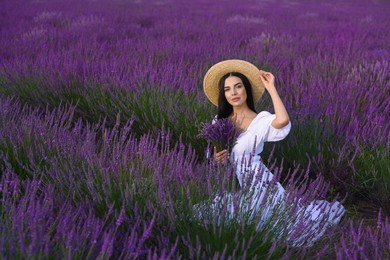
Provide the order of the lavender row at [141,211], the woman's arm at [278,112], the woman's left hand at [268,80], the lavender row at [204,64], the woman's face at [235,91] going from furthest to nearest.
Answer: the lavender row at [204,64]
the woman's face at [235,91]
the woman's left hand at [268,80]
the woman's arm at [278,112]
the lavender row at [141,211]

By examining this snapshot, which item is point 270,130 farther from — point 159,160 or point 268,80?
point 159,160

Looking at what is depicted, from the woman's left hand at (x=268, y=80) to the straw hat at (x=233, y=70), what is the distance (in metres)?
0.08

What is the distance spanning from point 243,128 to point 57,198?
3.75 feet

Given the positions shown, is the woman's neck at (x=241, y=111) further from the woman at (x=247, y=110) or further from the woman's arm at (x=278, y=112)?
the woman's arm at (x=278, y=112)

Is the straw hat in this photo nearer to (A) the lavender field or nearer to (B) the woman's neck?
(B) the woman's neck

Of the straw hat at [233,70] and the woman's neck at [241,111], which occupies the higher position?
the straw hat at [233,70]

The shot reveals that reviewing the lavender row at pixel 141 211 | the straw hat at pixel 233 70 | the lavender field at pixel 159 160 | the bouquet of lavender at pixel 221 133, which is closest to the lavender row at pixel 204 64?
the lavender field at pixel 159 160

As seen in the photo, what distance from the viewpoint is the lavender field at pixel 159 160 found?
128cm

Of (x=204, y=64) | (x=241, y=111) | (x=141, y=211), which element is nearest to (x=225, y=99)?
(x=241, y=111)

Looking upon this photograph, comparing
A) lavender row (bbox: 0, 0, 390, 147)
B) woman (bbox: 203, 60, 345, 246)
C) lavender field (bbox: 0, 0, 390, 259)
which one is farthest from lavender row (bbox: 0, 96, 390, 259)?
lavender row (bbox: 0, 0, 390, 147)

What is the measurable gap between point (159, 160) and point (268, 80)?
80 centimetres

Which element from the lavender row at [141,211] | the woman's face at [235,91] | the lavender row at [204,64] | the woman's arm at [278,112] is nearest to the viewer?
the lavender row at [141,211]

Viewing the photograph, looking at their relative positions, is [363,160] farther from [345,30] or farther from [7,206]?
[345,30]

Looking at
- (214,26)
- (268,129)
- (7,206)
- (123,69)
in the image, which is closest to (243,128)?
(268,129)
